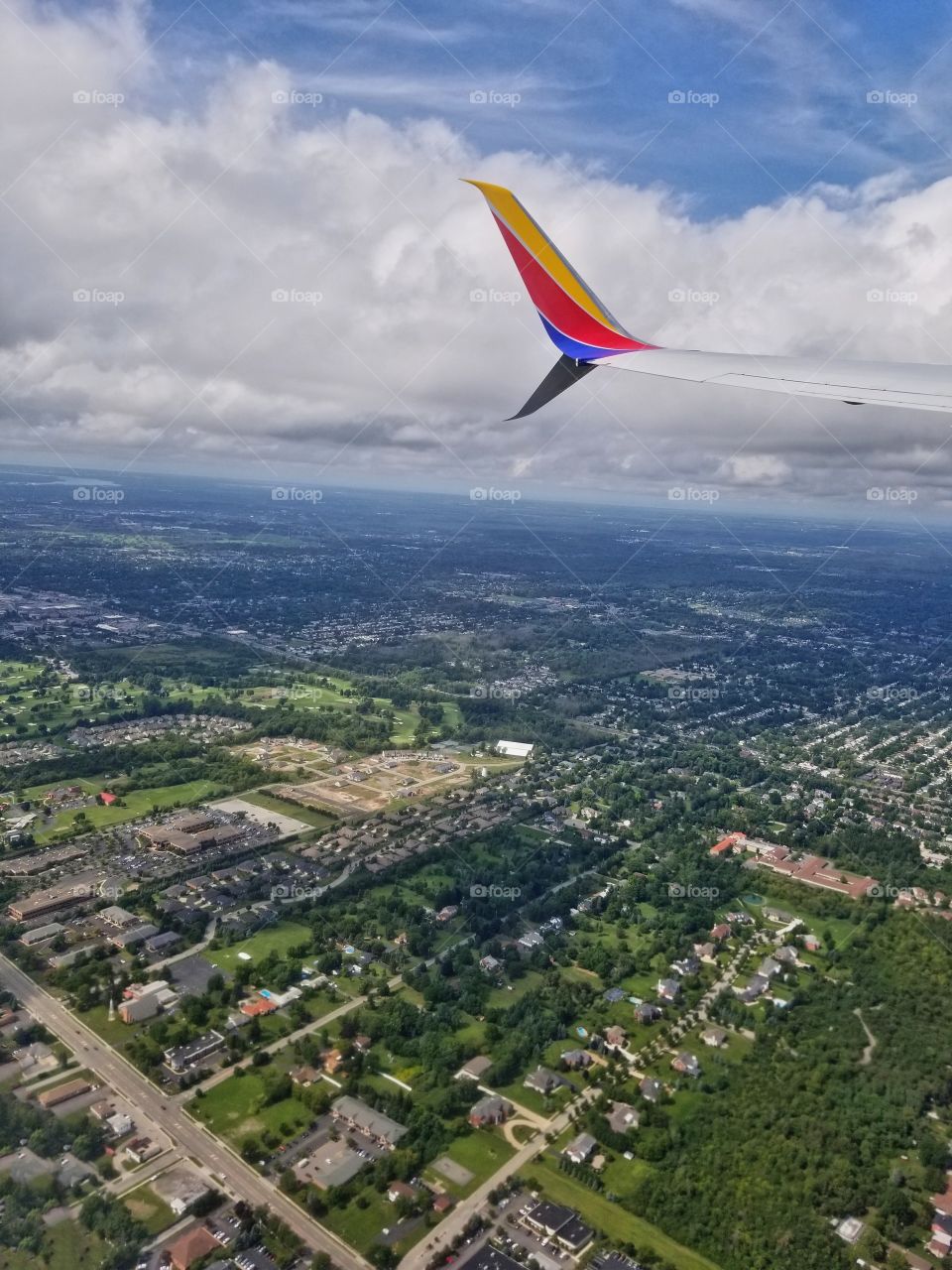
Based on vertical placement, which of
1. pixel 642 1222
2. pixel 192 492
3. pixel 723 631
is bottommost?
pixel 642 1222

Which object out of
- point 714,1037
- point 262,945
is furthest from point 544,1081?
point 262,945

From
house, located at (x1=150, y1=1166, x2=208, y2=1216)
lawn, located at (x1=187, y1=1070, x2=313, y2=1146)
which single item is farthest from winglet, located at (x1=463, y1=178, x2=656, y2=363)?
lawn, located at (x1=187, y1=1070, x2=313, y2=1146)

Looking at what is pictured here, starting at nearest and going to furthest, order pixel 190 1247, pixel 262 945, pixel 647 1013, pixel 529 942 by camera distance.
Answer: pixel 190 1247
pixel 647 1013
pixel 262 945
pixel 529 942

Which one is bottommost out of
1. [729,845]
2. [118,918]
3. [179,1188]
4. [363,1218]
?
[363,1218]

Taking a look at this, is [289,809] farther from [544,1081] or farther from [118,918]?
[544,1081]

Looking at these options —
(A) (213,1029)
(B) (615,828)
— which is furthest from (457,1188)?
(B) (615,828)

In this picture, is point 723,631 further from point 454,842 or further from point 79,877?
point 79,877

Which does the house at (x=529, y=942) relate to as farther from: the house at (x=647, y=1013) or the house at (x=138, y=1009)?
the house at (x=138, y=1009)
